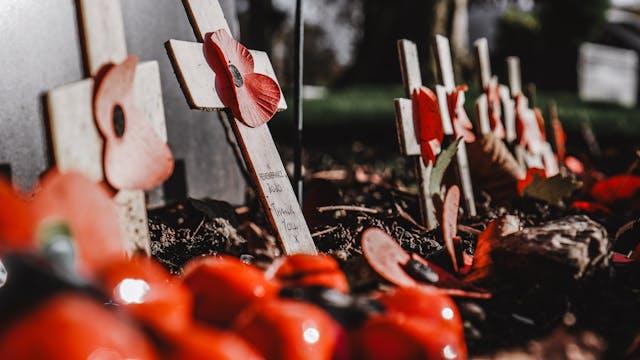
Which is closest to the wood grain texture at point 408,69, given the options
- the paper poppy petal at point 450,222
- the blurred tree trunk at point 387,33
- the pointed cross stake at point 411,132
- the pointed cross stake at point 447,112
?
the pointed cross stake at point 411,132

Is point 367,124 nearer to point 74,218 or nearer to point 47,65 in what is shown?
point 47,65

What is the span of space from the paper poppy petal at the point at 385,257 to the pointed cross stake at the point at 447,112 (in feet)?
3.53

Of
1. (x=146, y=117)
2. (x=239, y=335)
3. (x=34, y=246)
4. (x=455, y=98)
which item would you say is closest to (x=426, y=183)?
(x=455, y=98)

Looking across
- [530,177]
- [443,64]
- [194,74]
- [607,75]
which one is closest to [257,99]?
[194,74]

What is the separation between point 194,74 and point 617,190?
1888 mm

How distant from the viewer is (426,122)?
229 cm

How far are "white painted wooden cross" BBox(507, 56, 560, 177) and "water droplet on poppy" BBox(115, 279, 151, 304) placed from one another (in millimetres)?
2499

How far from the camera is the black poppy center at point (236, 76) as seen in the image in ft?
5.80

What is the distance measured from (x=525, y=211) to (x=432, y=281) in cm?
139

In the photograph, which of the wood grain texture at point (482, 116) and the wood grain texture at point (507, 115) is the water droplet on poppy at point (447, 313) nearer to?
the wood grain texture at point (482, 116)

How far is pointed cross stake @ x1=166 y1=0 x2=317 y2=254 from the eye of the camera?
1.63 meters

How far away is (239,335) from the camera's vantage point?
3.70ft

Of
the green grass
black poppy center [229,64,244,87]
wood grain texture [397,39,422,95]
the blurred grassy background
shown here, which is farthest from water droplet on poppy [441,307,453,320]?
the green grass

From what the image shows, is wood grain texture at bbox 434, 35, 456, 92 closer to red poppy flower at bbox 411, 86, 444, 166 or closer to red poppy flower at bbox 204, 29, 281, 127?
red poppy flower at bbox 411, 86, 444, 166
